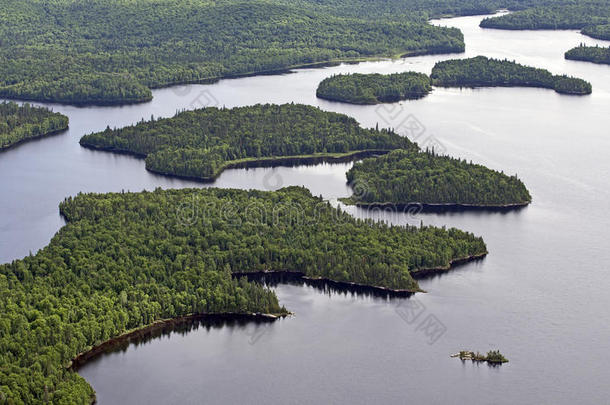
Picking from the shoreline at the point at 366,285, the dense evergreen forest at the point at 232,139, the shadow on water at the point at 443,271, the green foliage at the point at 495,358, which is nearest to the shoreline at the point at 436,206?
the shadow on water at the point at 443,271

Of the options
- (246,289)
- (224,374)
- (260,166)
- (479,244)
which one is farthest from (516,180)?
(224,374)

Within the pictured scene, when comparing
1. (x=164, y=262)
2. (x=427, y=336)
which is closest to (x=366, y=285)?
(x=427, y=336)

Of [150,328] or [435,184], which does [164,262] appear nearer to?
[150,328]

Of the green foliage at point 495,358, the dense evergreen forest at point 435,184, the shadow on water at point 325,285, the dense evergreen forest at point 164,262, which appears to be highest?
the dense evergreen forest at point 435,184

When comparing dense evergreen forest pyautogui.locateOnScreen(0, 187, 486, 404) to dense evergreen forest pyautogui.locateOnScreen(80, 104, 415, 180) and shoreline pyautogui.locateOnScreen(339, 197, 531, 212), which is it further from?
dense evergreen forest pyautogui.locateOnScreen(80, 104, 415, 180)

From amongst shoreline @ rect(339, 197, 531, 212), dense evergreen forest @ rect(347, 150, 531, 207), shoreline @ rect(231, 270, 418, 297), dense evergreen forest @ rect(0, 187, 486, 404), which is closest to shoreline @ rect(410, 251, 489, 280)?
dense evergreen forest @ rect(0, 187, 486, 404)

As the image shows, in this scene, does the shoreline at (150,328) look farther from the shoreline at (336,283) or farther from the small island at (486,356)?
the small island at (486,356)
